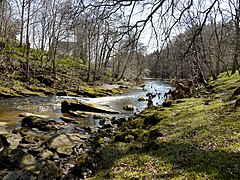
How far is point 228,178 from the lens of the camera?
183 inches

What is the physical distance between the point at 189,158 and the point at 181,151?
554mm

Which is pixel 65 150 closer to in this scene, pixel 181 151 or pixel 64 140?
pixel 64 140

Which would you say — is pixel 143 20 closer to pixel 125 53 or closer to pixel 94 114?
pixel 125 53

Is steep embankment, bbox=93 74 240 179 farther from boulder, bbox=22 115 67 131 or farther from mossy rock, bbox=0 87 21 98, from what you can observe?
mossy rock, bbox=0 87 21 98

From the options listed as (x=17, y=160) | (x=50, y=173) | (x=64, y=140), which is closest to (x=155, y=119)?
(x=64, y=140)

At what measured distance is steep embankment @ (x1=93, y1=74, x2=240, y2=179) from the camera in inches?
206

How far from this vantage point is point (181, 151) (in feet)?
20.9

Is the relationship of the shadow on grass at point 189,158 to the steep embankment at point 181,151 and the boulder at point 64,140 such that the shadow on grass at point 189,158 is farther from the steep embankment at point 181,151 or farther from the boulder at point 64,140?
the boulder at point 64,140

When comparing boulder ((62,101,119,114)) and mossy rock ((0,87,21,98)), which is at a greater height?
mossy rock ((0,87,21,98))

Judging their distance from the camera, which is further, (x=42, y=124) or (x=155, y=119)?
(x=42, y=124)

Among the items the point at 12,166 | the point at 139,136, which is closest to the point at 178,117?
the point at 139,136

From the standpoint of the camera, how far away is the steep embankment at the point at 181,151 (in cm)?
523

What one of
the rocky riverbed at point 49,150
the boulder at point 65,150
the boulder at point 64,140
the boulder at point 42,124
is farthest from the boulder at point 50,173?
the boulder at point 42,124

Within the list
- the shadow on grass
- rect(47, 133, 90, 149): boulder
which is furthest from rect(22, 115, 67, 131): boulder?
the shadow on grass
